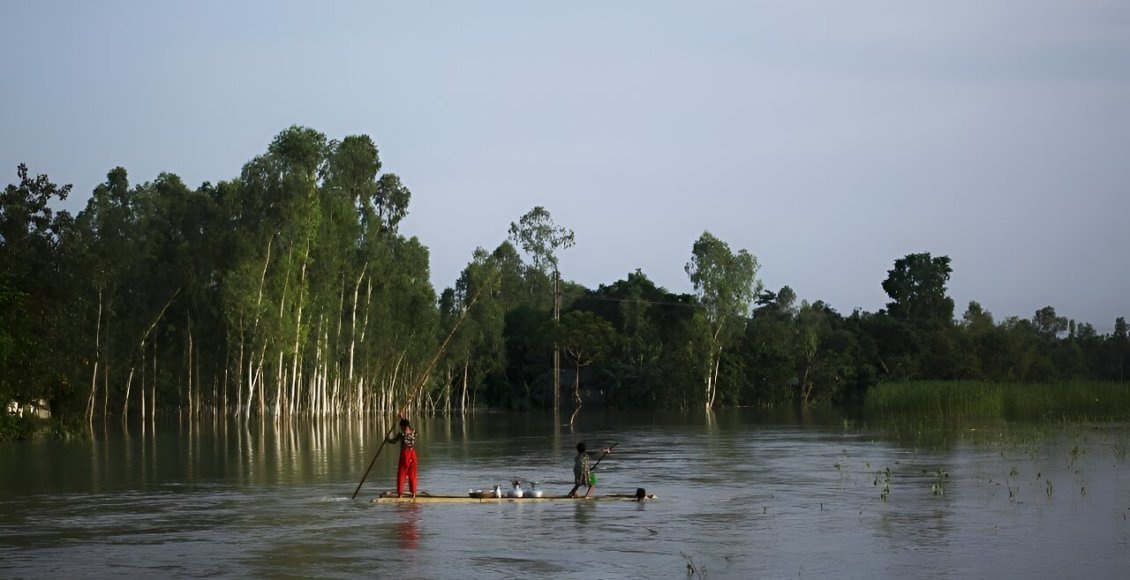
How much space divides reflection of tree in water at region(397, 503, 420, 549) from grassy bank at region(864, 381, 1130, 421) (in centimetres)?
3687

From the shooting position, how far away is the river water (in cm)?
1630

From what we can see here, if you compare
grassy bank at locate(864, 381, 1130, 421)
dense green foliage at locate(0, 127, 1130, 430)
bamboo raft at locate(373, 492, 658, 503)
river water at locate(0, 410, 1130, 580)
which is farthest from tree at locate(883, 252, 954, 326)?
bamboo raft at locate(373, 492, 658, 503)

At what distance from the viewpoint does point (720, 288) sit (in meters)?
103

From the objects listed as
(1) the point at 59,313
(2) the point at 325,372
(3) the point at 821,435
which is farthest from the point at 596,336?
(1) the point at 59,313

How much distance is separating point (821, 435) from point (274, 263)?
3440cm

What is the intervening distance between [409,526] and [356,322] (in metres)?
63.5

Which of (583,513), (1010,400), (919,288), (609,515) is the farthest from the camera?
(919,288)

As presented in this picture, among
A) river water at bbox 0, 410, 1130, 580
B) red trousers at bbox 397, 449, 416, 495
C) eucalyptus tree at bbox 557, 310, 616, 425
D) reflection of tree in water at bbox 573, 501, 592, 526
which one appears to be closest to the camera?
river water at bbox 0, 410, 1130, 580

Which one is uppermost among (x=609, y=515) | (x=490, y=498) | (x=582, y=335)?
(x=582, y=335)

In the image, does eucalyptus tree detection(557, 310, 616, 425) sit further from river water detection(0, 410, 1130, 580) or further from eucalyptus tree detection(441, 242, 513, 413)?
river water detection(0, 410, 1130, 580)

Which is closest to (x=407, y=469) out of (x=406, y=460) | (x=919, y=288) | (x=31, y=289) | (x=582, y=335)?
(x=406, y=460)

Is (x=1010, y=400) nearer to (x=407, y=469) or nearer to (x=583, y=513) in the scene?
(x=407, y=469)

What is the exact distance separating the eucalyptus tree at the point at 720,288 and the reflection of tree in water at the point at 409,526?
265ft

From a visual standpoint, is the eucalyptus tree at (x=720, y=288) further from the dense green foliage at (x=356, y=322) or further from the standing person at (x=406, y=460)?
the standing person at (x=406, y=460)
